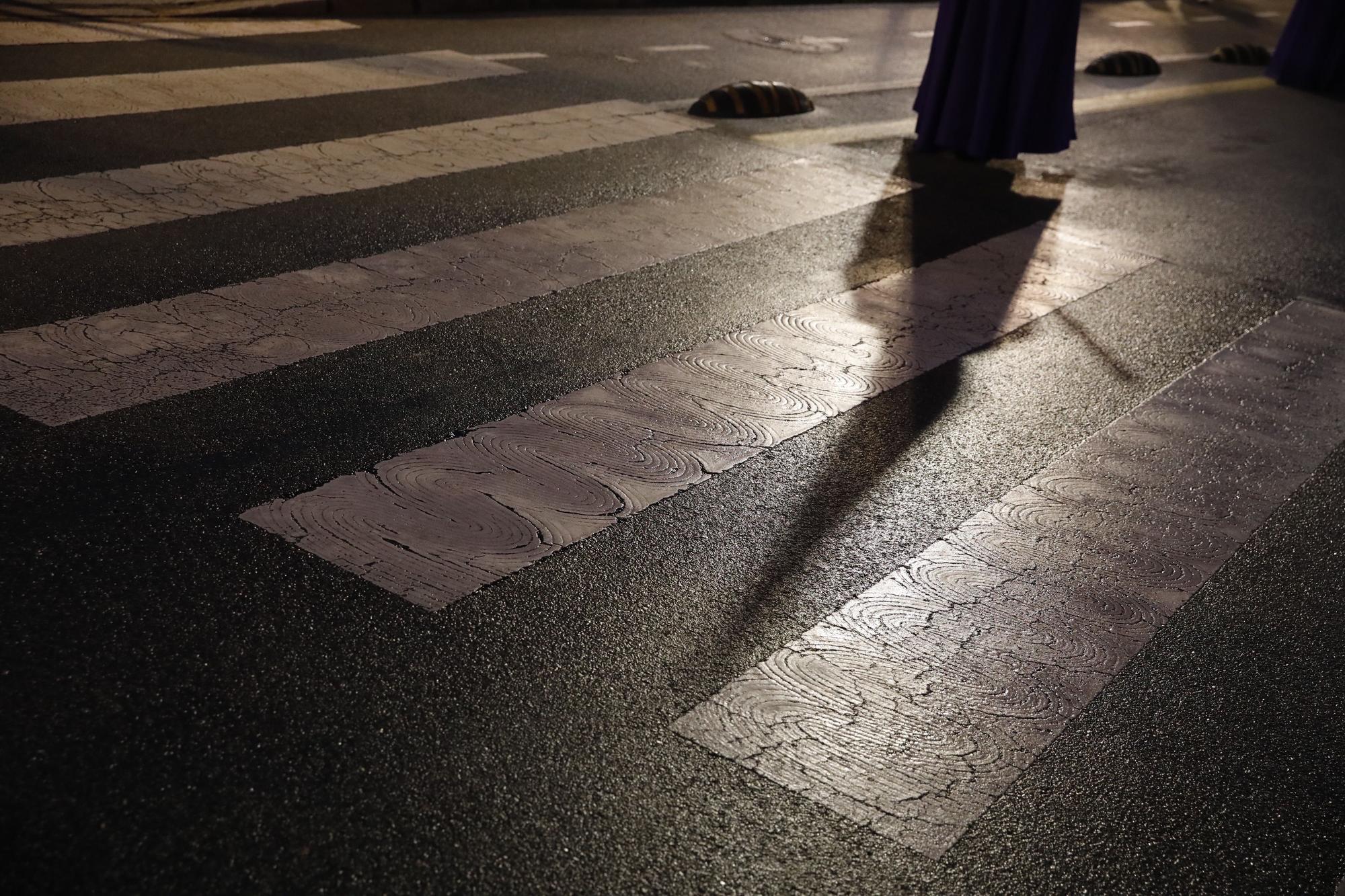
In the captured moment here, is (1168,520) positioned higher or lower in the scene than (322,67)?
lower

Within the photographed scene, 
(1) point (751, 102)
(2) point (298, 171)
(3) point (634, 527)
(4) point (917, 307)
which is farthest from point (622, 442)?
(1) point (751, 102)

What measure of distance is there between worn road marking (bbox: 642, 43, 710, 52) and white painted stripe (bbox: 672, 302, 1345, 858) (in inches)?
267

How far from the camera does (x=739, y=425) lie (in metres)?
3.60

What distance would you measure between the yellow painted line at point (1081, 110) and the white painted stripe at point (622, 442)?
247 centimetres

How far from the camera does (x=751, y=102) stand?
25.8 ft

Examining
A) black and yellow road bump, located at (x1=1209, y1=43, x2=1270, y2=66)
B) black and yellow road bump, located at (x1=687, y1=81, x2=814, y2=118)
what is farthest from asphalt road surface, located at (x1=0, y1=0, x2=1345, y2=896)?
black and yellow road bump, located at (x1=1209, y1=43, x2=1270, y2=66)

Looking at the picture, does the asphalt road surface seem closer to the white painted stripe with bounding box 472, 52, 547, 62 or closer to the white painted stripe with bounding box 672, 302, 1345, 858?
the white painted stripe with bounding box 672, 302, 1345, 858

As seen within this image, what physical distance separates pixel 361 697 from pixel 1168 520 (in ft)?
7.48

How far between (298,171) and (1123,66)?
9.47 meters

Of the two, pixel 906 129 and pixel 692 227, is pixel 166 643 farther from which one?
pixel 906 129

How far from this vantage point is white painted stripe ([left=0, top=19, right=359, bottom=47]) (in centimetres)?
753

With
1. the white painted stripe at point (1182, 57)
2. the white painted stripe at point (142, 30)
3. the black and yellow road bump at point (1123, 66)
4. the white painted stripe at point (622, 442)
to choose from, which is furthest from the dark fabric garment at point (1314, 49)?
the white painted stripe at point (142, 30)

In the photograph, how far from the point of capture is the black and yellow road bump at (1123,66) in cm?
1202

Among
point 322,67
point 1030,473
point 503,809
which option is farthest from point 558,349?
point 322,67
